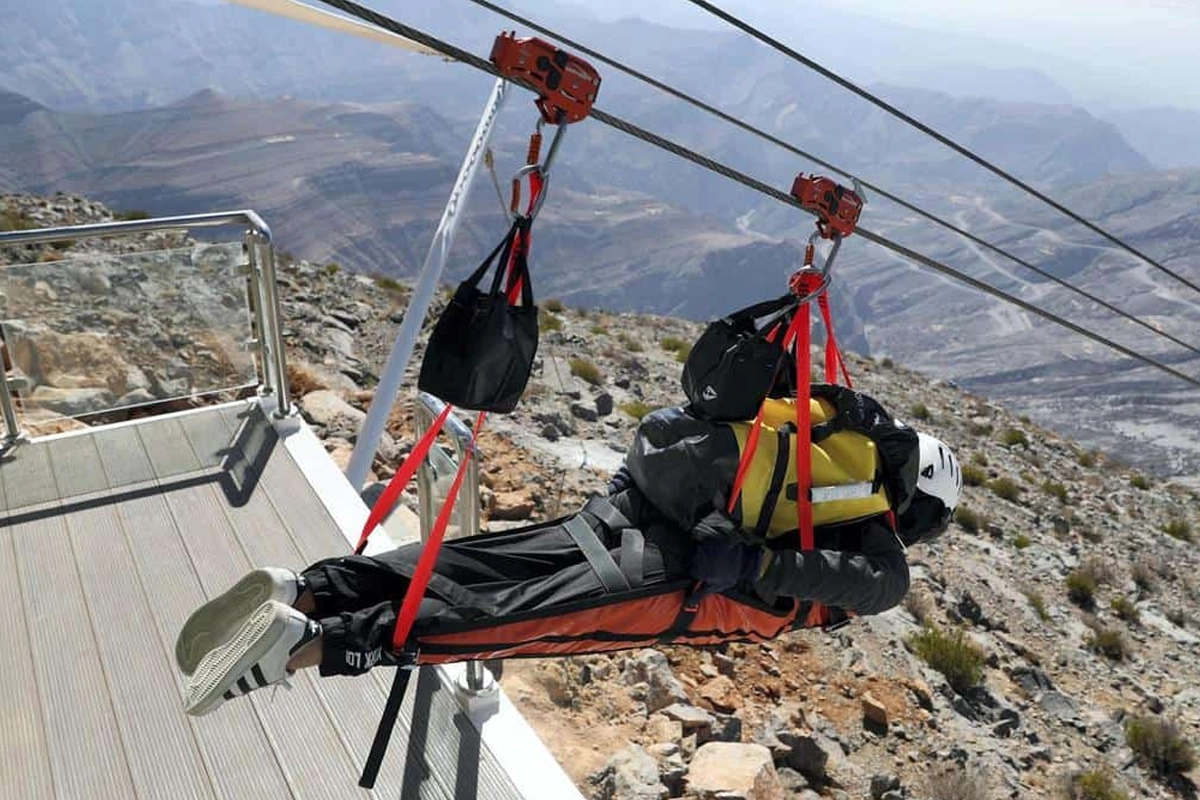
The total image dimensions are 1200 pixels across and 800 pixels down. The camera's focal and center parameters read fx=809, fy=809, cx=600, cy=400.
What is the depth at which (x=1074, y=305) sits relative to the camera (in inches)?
7279

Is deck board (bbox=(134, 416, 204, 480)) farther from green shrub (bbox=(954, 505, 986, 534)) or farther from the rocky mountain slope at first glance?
green shrub (bbox=(954, 505, 986, 534))

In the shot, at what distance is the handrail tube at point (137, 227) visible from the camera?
4625 millimetres

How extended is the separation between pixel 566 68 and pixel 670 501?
5.79 ft

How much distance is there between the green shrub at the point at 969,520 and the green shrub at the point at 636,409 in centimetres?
527

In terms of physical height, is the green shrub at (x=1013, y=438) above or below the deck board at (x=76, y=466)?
below

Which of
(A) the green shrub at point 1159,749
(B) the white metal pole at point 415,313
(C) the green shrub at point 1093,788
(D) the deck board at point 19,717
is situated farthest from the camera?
(A) the green shrub at point 1159,749

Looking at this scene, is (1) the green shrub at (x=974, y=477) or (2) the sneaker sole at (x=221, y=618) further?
(1) the green shrub at (x=974, y=477)

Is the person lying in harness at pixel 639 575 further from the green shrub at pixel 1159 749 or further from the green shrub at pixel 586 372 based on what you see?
the green shrub at pixel 586 372

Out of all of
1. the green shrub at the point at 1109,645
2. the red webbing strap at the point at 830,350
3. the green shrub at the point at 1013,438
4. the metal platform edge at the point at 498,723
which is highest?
the red webbing strap at the point at 830,350

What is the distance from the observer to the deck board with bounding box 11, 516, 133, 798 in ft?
9.96

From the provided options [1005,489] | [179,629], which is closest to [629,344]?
[1005,489]

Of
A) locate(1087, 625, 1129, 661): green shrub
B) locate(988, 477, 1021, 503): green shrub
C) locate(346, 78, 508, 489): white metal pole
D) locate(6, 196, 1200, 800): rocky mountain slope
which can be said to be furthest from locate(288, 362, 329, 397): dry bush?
locate(988, 477, 1021, 503): green shrub

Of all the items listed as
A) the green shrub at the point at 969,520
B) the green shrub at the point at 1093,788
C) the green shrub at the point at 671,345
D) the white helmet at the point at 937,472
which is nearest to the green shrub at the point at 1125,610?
the green shrub at the point at 969,520

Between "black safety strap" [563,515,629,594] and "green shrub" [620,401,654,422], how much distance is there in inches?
358
